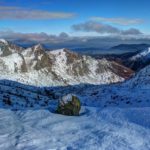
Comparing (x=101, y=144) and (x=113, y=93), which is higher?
(x=101, y=144)

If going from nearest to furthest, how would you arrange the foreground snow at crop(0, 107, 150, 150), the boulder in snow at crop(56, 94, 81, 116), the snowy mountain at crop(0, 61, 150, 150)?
the foreground snow at crop(0, 107, 150, 150) < the snowy mountain at crop(0, 61, 150, 150) < the boulder in snow at crop(56, 94, 81, 116)

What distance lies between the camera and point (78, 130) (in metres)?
23.7

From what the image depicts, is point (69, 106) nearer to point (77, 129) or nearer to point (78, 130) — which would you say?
point (77, 129)

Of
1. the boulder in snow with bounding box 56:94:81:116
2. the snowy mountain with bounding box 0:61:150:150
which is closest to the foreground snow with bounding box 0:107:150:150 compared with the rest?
the snowy mountain with bounding box 0:61:150:150

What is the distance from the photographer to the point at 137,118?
26.1m

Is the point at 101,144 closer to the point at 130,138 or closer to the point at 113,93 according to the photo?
the point at 130,138

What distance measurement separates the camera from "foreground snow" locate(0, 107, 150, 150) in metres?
20.4

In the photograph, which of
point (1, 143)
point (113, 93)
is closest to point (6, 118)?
point (1, 143)

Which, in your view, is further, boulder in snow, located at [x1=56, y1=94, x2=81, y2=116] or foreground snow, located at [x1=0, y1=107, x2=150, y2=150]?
boulder in snow, located at [x1=56, y1=94, x2=81, y2=116]

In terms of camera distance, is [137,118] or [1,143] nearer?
[1,143]

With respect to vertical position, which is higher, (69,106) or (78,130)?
(69,106)

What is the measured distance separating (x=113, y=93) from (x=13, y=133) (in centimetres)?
5381

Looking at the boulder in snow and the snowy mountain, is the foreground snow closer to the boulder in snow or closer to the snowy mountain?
the snowy mountain

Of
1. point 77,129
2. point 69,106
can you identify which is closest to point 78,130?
point 77,129
